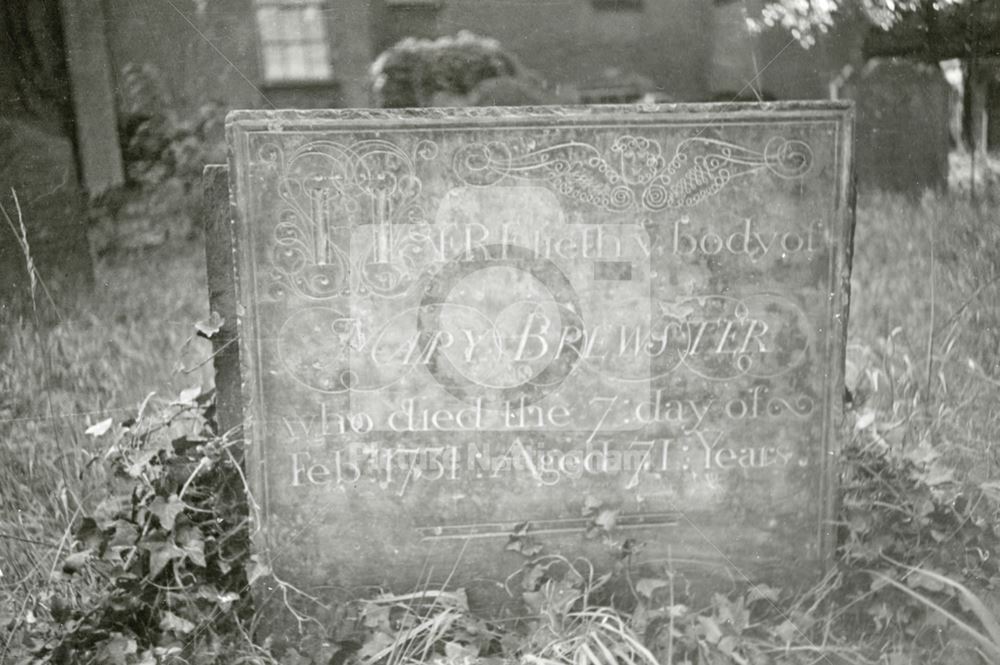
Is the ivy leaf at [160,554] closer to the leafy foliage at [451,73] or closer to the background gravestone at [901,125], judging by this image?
the leafy foliage at [451,73]

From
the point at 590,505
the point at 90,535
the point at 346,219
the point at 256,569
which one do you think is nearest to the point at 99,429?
the point at 90,535

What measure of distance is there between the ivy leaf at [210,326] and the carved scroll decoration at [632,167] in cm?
84

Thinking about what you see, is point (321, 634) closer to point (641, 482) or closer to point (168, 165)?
point (641, 482)

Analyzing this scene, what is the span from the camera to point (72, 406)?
2.99m

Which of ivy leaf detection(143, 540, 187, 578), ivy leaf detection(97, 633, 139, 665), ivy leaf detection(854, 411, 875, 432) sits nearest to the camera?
ivy leaf detection(97, 633, 139, 665)

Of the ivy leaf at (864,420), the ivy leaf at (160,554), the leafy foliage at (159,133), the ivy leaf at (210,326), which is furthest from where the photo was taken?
the ivy leaf at (864,420)

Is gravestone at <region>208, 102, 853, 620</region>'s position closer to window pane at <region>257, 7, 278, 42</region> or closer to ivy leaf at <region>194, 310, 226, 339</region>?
ivy leaf at <region>194, 310, 226, 339</region>

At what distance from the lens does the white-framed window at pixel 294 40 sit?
2670 mm

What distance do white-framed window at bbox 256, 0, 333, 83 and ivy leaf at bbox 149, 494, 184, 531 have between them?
1.30m

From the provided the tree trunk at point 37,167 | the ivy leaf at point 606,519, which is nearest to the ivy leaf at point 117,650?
the tree trunk at point 37,167

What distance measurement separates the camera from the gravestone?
252cm

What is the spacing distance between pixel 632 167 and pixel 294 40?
110 centimetres

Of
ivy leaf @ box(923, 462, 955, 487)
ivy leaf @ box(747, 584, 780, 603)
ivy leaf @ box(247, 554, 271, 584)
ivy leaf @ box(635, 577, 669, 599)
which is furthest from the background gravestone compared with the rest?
ivy leaf @ box(247, 554, 271, 584)

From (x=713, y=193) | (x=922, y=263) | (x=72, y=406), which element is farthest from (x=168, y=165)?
(x=922, y=263)
